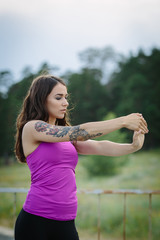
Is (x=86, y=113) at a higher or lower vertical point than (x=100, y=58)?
lower

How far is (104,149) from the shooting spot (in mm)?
1602

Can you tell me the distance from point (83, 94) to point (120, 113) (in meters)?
4.07

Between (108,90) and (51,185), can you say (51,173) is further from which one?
(108,90)

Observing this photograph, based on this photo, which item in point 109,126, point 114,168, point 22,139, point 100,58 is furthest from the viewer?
point 100,58

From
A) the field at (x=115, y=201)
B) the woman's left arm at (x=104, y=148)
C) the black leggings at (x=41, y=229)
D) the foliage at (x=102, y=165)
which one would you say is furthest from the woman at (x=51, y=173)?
the foliage at (x=102, y=165)

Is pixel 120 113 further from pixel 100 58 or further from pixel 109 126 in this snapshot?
pixel 109 126

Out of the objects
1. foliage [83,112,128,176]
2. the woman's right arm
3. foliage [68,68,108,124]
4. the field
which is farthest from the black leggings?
foliage [68,68,108,124]

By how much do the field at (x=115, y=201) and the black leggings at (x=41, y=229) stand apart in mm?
13115

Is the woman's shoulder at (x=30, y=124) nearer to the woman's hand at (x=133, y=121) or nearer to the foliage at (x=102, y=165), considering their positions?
the woman's hand at (x=133, y=121)

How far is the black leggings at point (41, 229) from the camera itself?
1.32 m

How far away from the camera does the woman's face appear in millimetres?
1431

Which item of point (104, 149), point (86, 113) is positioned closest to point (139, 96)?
point (86, 113)

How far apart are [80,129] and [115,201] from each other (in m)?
16.8

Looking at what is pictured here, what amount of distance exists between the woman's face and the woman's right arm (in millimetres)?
125
